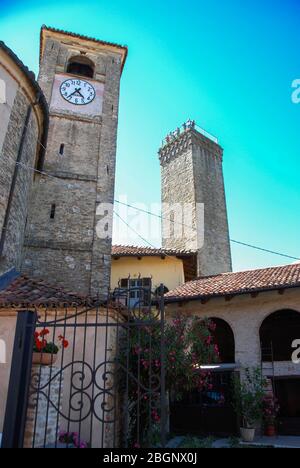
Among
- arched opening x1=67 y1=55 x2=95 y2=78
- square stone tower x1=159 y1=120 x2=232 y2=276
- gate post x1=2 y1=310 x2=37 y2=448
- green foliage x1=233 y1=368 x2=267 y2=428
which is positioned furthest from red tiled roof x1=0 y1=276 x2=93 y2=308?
square stone tower x1=159 y1=120 x2=232 y2=276

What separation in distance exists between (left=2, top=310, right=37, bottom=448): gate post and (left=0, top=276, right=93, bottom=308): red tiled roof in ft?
7.27

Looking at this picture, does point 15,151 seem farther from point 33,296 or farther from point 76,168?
point 33,296

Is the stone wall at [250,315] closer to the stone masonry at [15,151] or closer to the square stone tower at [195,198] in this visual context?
the stone masonry at [15,151]

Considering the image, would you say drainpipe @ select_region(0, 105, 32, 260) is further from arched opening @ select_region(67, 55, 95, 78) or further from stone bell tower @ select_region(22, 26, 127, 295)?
arched opening @ select_region(67, 55, 95, 78)

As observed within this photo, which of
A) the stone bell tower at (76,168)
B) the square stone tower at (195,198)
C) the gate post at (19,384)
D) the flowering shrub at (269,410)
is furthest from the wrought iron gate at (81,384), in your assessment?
the square stone tower at (195,198)

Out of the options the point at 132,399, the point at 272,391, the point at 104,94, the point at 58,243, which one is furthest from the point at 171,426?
the point at 104,94

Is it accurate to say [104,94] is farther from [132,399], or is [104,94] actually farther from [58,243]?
[132,399]

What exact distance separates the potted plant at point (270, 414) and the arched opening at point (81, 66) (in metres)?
17.4

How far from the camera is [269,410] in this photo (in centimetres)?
1062

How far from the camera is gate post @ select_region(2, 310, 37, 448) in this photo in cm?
392

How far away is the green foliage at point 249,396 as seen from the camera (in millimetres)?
10500

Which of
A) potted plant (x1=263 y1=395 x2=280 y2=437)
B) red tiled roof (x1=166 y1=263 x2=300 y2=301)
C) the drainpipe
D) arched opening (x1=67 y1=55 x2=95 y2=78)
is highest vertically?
arched opening (x1=67 y1=55 x2=95 y2=78)

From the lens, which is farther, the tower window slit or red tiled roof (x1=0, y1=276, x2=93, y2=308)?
the tower window slit

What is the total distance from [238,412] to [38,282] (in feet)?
23.8
